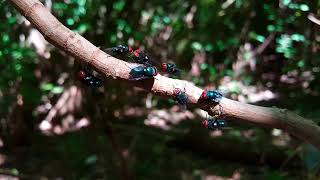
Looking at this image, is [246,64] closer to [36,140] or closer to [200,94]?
[36,140]

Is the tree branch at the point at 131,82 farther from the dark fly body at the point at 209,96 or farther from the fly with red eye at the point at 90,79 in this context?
the fly with red eye at the point at 90,79

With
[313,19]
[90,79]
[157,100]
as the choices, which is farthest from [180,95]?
[157,100]

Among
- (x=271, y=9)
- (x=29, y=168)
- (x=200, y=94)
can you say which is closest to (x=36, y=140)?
(x=29, y=168)

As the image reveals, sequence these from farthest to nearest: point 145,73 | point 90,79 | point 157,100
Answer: point 157,100, point 90,79, point 145,73

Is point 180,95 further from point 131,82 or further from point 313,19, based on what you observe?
point 313,19

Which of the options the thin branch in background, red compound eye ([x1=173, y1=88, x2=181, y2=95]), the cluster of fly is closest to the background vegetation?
the thin branch in background

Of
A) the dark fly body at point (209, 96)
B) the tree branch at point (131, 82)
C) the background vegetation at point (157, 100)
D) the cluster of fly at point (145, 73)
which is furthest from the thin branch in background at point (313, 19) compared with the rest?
the dark fly body at point (209, 96)

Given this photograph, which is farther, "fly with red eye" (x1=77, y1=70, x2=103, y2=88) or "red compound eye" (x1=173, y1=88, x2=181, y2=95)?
"fly with red eye" (x1=77, y1=70, x2=103, y2=88)

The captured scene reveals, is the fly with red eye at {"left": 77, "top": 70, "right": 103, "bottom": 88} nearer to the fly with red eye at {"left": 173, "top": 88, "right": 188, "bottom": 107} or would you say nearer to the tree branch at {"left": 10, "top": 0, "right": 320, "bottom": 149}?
the tree branch at {"left": 10, "top": 0, "right": 320, "bottom": 149}
